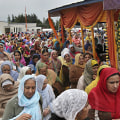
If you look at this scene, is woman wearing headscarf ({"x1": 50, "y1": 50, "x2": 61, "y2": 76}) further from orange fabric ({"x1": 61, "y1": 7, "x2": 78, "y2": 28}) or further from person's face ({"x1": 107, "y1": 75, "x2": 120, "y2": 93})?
orange fabric ({"x1": 61, "y1": 7, "x2": 78, "y2": 28})

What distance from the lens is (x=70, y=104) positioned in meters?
1.73

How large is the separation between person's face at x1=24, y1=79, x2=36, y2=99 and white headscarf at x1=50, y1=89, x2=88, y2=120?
53 cm

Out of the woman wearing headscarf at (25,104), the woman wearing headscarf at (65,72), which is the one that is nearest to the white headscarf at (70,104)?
the woman wearing headscarf at (25,104)

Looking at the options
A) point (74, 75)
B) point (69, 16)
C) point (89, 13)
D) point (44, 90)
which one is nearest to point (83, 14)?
point (89, 13)

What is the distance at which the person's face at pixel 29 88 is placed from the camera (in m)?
2.23

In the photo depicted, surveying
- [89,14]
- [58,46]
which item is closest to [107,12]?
[89,14]

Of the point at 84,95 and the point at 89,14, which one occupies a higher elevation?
the point at 89,14

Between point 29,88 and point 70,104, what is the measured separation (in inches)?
27.8

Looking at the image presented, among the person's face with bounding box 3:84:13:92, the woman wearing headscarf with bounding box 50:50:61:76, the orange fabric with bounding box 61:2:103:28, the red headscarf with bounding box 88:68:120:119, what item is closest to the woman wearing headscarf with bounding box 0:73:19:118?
the person's face with bounding box 3:84:13:92

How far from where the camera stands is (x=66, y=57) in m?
4.92

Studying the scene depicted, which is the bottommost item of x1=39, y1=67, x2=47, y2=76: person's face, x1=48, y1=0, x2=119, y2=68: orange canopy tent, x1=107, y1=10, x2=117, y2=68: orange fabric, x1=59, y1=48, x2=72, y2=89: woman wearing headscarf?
x1=59, y1=48, x2=72, y2=89: woman wearing headscarf

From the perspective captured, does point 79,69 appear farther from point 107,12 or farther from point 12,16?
point 12,16

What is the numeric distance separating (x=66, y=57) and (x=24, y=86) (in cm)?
276

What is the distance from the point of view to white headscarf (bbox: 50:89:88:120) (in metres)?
1.74
